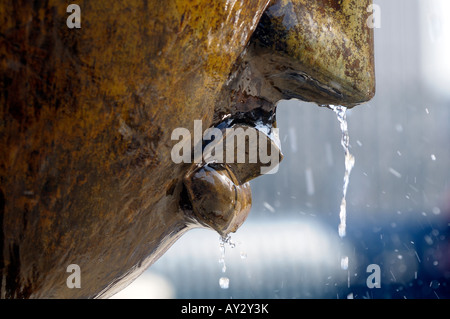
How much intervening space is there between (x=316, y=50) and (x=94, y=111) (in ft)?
1.57

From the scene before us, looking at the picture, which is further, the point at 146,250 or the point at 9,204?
the point at 146,250

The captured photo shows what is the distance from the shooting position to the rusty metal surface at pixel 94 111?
81cm

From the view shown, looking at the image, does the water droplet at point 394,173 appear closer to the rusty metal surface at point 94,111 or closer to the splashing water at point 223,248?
the splashing water at point 223,248

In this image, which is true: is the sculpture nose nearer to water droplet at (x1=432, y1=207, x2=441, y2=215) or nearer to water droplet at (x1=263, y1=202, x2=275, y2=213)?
water droplet at (x1=263, y1=202, x2=275, y2=213)

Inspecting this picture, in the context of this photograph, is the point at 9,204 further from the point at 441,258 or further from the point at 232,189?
the point at 441,258

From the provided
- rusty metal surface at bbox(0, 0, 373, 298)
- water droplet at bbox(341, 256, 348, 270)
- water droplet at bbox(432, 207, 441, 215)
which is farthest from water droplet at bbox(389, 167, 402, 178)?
rusty metal surface at bbox(0, 0, 373, 298)

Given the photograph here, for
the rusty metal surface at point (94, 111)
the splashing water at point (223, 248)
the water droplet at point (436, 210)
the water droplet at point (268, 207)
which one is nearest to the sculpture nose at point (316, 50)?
the rusty metal surface at point (94, 111)

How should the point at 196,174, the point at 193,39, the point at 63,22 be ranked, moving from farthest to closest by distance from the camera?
the point at 196,174, the point at 193,39, the point at 63,22

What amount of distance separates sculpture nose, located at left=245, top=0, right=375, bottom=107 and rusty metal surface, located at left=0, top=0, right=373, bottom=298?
0.04 feet

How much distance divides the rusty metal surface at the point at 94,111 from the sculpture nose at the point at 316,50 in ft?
0.04

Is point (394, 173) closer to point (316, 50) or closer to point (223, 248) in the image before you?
point (223, 248)

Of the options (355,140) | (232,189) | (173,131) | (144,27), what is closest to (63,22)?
(144,27)

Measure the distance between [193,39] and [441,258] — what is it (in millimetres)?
8359

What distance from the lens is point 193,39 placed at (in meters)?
0.91
